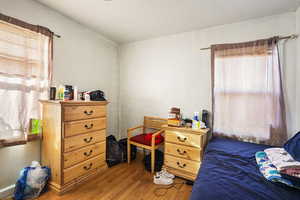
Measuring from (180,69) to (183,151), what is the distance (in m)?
1.43

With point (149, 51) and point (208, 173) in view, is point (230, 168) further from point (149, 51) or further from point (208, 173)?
point (149, 51)

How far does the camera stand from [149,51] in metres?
2.86

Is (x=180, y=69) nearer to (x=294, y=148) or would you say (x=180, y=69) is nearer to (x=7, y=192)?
(x=294, y=148)

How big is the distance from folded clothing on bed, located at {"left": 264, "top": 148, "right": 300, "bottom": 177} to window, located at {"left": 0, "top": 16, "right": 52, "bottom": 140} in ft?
8.50

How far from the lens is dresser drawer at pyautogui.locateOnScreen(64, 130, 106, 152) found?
1.70 m

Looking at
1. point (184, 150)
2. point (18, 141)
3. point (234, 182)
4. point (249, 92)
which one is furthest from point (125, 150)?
point (249, 92)

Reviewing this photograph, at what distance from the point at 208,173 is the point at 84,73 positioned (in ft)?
7.67

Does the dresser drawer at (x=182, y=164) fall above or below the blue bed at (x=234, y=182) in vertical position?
below

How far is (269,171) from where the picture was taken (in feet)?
3.51

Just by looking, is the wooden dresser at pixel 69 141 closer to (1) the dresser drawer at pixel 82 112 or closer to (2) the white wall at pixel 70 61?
(1) the dresser drawer at pixel 82 112

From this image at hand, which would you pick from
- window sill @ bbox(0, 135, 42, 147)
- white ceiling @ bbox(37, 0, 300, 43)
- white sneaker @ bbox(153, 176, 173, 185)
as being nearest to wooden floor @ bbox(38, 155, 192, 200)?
white sneaker @ bbox(153, 176, 173, 185)

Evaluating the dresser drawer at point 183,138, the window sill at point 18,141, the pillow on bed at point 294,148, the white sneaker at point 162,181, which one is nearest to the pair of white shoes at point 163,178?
the white sneaker at point 162,181

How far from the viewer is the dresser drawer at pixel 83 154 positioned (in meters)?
1.70

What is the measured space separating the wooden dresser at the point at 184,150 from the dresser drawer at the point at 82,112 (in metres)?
1.05
